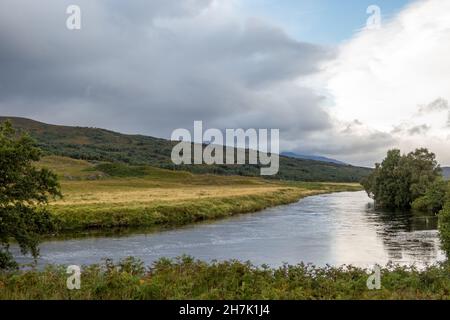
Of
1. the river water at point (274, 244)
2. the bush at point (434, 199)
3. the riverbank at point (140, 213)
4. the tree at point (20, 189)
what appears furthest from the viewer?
the bush at point (434, 199)

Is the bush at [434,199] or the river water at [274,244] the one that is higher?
the bush at [434,199]

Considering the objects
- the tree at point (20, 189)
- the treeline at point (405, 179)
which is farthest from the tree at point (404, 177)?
the tree at point (20, 189)

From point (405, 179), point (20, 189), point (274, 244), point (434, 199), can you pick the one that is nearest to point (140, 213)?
point (274, 244)

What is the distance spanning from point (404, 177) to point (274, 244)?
59711 millimetres

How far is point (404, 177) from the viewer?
95.2 meters

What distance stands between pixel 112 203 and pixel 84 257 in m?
29.1

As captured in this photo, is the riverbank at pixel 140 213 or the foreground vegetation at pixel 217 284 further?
the riverbank at pixel 140 213

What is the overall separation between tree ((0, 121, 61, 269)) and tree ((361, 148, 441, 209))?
3054 inches

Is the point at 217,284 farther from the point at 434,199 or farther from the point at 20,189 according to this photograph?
the point at 434,199

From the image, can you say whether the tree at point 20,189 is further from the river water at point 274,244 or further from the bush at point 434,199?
the bush at point 434,199

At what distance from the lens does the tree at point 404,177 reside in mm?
91375

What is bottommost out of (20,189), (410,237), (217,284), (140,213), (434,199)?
(410,237)

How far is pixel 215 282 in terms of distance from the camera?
1464cm

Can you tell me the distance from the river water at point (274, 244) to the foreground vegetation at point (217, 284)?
1643cm
